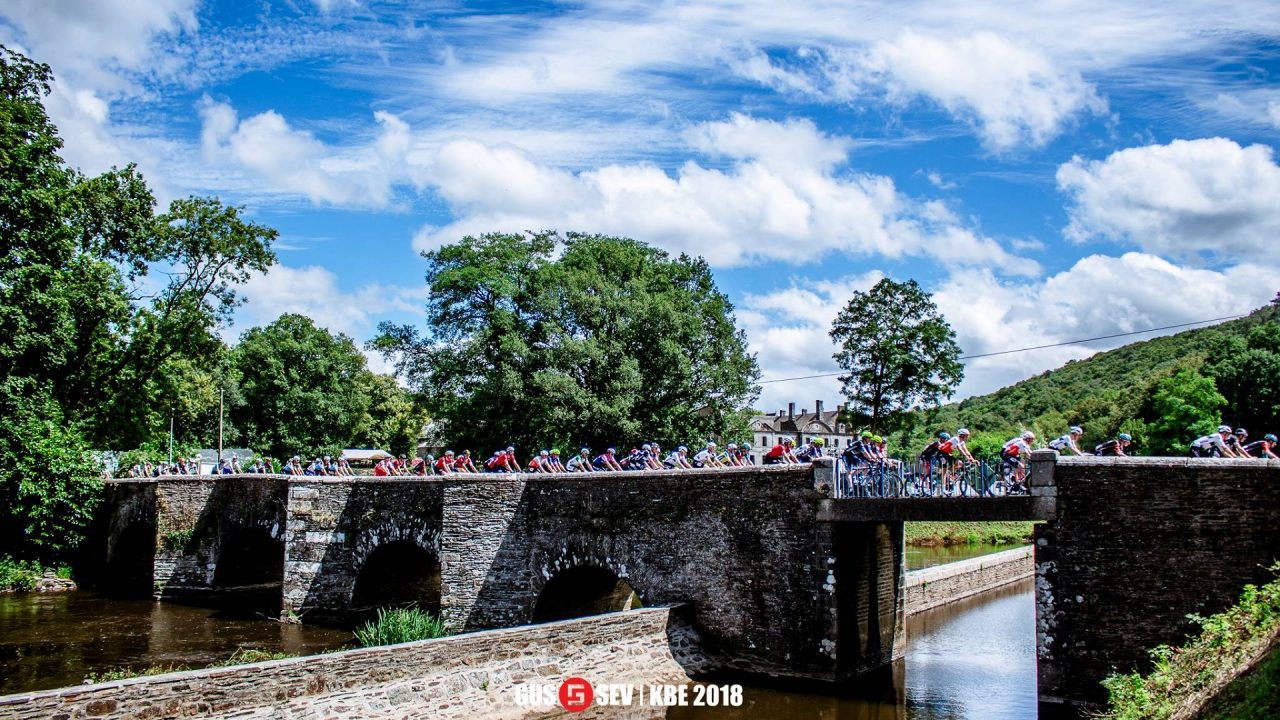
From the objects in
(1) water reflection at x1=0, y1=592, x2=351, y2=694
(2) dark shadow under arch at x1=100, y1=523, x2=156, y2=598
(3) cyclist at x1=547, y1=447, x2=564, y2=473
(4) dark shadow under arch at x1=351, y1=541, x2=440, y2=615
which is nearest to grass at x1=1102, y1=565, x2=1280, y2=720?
(3) cyclist at x1=547, y1=447, x2=564, y2=473

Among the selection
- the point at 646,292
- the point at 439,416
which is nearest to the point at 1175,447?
the point at 646,292

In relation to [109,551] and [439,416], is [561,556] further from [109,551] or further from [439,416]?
[109,551]

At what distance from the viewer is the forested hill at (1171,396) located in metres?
46.2

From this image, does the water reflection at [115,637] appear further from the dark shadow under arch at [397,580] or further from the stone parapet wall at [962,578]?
the stone parapet wall at [962,578]

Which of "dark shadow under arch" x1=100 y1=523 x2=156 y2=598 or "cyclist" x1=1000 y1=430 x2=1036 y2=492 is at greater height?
"cyclist" x1=1000 y1=430 x2=1036 y2=492

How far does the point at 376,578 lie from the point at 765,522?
45.2ft

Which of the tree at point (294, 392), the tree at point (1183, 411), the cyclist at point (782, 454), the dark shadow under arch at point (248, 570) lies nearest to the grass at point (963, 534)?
the tree at point (1183, 411)

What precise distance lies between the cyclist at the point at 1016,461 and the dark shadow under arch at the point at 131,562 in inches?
1200

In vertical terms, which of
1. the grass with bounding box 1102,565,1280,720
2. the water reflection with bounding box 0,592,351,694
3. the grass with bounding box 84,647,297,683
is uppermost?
the grass with bounding box 1102,565,1280,720

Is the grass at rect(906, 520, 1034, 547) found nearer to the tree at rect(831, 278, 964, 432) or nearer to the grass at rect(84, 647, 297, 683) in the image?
the tree at rect(831, 278, 964, 432)

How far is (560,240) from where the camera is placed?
42.6 meters

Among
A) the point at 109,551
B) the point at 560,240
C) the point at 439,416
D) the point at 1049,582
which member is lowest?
the point at 109,551

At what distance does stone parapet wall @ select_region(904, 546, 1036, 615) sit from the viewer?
1035 inches

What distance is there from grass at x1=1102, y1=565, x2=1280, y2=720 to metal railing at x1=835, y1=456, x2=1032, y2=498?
3.23 m
